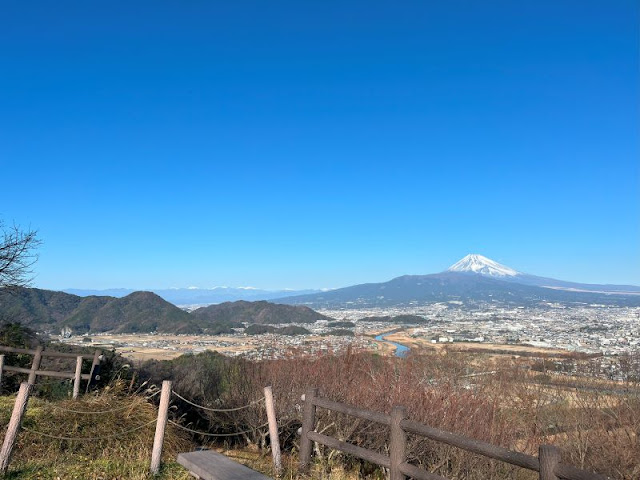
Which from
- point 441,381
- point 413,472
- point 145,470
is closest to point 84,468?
point 145,470

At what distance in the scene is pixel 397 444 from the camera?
5605 mm

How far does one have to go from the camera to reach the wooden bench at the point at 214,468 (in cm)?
598

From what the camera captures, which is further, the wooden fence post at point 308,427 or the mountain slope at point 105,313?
the mountain slope at point 105,313

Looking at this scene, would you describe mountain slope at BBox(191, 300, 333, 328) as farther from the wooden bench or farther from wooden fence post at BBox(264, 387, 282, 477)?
the wooden bench

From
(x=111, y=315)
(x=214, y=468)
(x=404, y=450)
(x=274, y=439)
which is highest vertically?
(x=111, y=315)

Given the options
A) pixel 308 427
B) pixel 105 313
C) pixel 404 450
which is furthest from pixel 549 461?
pixel 105 313

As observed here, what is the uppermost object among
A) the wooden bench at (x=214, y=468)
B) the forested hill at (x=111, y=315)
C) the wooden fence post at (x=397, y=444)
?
the forested hill at (x=111, y=315)

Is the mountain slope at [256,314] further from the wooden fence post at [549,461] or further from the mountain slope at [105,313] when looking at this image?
the wooden fence post at [549,461]

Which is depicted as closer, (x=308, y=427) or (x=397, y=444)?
(x=397, y=444)

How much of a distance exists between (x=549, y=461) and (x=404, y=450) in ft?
6.18

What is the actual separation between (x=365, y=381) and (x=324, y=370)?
1434 millimetres

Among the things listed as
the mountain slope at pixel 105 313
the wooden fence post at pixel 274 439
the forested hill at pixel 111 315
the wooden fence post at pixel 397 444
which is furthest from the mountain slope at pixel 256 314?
the wooden fence post at pixel 397 444

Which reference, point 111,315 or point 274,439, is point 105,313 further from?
point 274,439

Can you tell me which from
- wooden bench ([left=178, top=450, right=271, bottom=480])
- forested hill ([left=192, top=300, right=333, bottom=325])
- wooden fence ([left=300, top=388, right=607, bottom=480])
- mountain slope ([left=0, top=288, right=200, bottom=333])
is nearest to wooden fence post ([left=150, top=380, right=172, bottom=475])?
wooden bench ([left=178, top=450, right=271, bottom=480])
